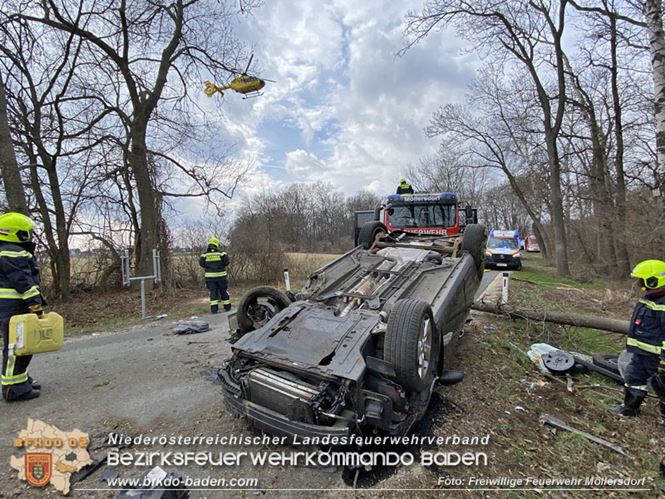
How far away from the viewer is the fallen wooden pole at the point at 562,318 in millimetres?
5250

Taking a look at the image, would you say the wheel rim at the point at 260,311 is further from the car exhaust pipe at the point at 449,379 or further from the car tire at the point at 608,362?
the car tire at the point at 608,362

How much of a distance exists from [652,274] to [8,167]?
9.73 m

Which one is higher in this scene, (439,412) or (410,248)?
(410,248)

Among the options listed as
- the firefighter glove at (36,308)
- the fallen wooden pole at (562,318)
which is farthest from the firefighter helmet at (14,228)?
the fallen wooden pole at (562,318)

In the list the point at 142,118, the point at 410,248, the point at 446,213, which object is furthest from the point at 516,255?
the point at 142,118

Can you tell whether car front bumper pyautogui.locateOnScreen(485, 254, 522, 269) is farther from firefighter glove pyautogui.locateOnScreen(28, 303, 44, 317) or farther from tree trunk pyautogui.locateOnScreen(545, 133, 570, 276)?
firefighter glove pyautogui.locateOnScreen(28, 303, 44, 317)

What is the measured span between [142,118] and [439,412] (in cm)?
1171

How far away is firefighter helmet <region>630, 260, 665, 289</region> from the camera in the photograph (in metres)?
3.46

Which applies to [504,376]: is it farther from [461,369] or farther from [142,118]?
[142,118]

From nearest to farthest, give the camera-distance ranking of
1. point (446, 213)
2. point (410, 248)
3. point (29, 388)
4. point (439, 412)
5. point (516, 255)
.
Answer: point (439, 412) → point (29, 388) → point (410, 248) → point (446, 213) → point (516, 255)

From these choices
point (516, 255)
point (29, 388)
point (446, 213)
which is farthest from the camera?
point (516, 255)

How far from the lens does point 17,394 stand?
3.66 m

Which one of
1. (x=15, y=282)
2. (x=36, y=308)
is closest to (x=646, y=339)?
(x=36, y=308)

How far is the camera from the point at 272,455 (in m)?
2.72
